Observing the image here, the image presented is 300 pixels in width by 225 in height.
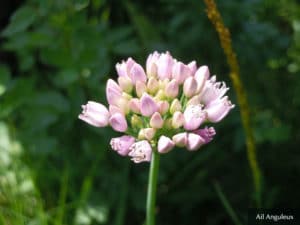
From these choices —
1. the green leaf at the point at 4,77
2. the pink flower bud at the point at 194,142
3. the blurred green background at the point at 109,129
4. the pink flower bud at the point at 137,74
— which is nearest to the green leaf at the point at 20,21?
the blurred green background at the point at 109,129

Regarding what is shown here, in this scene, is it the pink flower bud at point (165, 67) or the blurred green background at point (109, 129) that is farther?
the blurred green background at point (109, 129)

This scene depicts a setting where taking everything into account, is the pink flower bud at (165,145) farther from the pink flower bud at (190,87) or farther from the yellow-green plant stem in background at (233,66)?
the yellow-green plant stem in background at (233,66)

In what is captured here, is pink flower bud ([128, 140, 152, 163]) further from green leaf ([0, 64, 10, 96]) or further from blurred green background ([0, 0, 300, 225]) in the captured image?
green leaf ([0, 64, 10, 96])

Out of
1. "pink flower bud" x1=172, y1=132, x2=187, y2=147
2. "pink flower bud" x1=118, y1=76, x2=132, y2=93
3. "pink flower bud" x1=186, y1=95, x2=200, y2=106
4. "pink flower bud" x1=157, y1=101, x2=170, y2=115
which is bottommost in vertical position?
"pink flower bud" x1=172, y1=132, x2=187, y2=147

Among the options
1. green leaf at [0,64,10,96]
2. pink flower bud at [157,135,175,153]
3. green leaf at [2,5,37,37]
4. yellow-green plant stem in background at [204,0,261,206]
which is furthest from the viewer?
green leaf at [0,64,10,96]

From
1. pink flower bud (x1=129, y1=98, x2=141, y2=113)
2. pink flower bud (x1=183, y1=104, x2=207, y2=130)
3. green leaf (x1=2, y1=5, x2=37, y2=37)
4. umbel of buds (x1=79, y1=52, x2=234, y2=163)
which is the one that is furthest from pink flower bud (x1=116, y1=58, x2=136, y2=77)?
green leaf (x1=2, y1=5, x2=37, y2=37)

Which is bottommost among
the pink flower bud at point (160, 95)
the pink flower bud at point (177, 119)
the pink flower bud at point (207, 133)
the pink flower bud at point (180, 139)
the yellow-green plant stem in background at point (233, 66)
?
the pink flower bud at point (180, 139)

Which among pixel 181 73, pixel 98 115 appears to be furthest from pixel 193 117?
pixel 98 115
